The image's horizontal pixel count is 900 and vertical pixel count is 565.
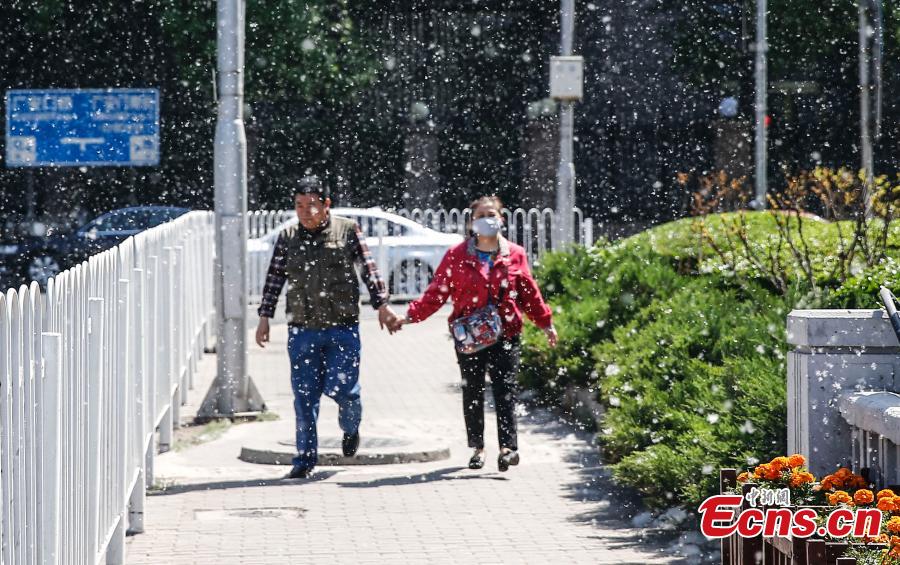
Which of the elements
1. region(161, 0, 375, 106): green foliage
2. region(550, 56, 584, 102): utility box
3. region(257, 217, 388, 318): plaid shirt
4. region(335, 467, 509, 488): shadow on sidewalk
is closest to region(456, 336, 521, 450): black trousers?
region(335, 467, 509, 488): shadow on sidewalk

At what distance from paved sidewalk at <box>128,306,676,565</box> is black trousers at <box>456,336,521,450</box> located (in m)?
0.25

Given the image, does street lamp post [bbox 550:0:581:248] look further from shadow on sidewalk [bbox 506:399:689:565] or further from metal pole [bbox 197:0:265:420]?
metal pole [bbox 197:0:265:420]

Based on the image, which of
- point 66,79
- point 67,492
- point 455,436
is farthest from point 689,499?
point 66,79

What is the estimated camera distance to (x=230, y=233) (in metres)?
12.5

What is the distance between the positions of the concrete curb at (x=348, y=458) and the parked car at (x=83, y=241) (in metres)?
18.0

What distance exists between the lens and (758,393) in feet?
26.1

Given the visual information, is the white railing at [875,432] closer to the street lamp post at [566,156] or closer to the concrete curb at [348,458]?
the concrete curb at [348,458]

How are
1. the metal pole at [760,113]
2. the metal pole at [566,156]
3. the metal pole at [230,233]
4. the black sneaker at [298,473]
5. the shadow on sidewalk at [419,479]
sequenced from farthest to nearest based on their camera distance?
1. the metal pole at [760,113]
2. the metal pole at [566,156]
3. the metal pole at [230,233]
4. the black sneaker at [298,473]
5. the shadow on sidewalk at [419,479]

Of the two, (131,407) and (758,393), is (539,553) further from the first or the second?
(131,407)

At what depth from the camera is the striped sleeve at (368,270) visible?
32.9 feet

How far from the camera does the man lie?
985 centimetres

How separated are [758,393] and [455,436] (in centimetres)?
400

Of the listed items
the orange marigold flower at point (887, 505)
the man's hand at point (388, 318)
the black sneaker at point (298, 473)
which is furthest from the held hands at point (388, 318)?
the orange marigold flower at point (887, 505)

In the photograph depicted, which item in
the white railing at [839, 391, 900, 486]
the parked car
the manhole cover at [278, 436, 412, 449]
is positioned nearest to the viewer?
the white railing at [839, 391, 900, 486]
